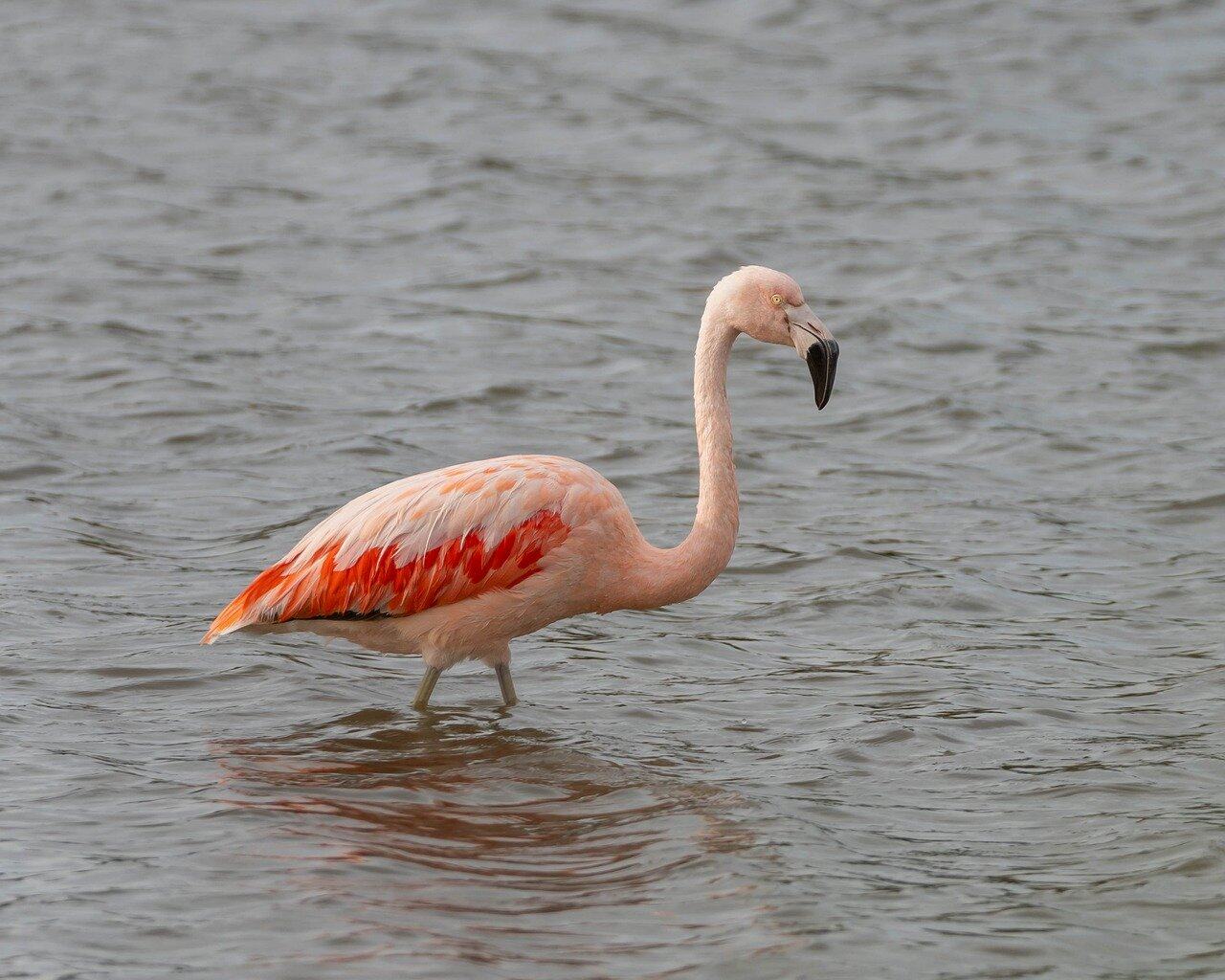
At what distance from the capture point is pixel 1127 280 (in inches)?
585

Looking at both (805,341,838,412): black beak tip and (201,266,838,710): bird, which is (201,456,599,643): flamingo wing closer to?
(201,266,838,710): bird

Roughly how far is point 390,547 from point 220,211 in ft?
30.0

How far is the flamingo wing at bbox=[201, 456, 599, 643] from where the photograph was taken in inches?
304

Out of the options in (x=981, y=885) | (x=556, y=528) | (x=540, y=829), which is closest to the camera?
(x=981, y=885)

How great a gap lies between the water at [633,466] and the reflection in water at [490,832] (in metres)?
0.02

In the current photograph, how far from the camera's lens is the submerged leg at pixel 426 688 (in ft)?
26.6

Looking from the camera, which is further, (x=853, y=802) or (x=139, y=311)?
(x=139, y=311)

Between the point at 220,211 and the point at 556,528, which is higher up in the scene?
the point at 220,211

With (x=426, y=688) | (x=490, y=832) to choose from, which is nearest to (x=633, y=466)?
(x=426, y=688)

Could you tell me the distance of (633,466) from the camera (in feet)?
38.3

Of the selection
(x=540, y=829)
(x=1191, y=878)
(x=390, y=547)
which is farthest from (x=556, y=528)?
(x=1191, y=878)

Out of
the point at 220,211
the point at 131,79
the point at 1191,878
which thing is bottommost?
the point at 1191,878

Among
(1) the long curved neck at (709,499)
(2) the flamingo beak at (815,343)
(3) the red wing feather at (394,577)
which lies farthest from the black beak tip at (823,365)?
(3) the red wing feather at (394,577)

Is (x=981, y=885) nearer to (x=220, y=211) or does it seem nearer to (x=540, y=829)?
(x=540, y=829)
